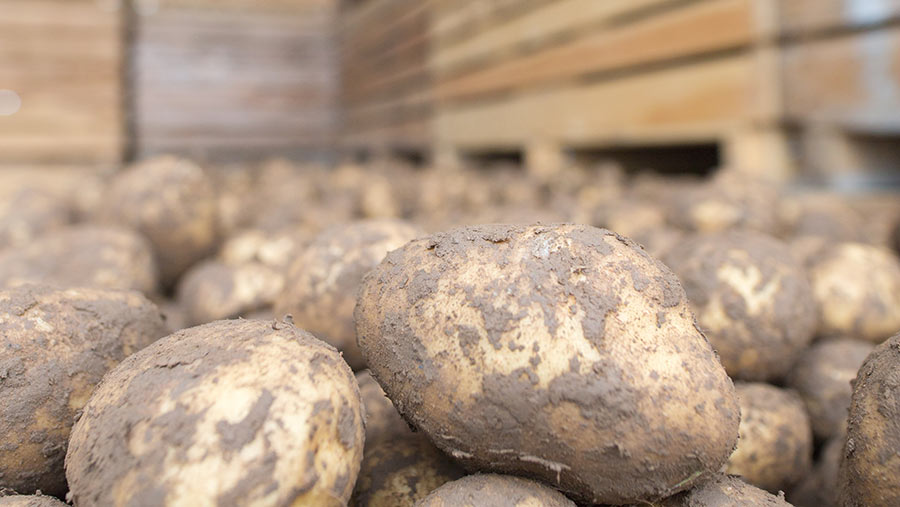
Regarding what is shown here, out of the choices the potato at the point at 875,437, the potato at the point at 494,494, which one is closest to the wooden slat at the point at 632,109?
the potato at the point at 875,437

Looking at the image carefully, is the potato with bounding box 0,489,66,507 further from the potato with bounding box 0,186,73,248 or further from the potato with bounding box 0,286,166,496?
the potato with bounding box 0,186,73,248

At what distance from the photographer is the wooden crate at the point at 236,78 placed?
7.02 meters

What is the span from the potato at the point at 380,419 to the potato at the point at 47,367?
0.40 meters

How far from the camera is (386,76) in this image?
7.26 metres

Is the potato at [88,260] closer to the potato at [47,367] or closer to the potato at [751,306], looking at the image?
the potato at [47,367]

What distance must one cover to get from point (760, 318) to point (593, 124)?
292 cm

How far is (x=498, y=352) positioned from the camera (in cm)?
97

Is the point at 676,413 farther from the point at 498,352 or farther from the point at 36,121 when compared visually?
the point at 36,121

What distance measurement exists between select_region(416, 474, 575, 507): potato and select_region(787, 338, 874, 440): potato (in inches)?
34.0

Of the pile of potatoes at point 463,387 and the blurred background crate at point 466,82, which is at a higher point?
the blurred background crate at point 466,82

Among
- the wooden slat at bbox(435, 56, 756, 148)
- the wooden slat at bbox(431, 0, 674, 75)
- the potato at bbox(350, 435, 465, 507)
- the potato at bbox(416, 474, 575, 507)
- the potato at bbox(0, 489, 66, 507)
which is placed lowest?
the potato at bbox(350, 435, 465, 507)

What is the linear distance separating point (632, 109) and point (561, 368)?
3.23 m

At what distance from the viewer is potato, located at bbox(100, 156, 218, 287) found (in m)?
2.34

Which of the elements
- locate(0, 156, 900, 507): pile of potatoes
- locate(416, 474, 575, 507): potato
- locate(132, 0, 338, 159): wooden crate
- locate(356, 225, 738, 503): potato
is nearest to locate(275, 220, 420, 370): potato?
locate(0, 156, 900, 507): pile of potatoes
